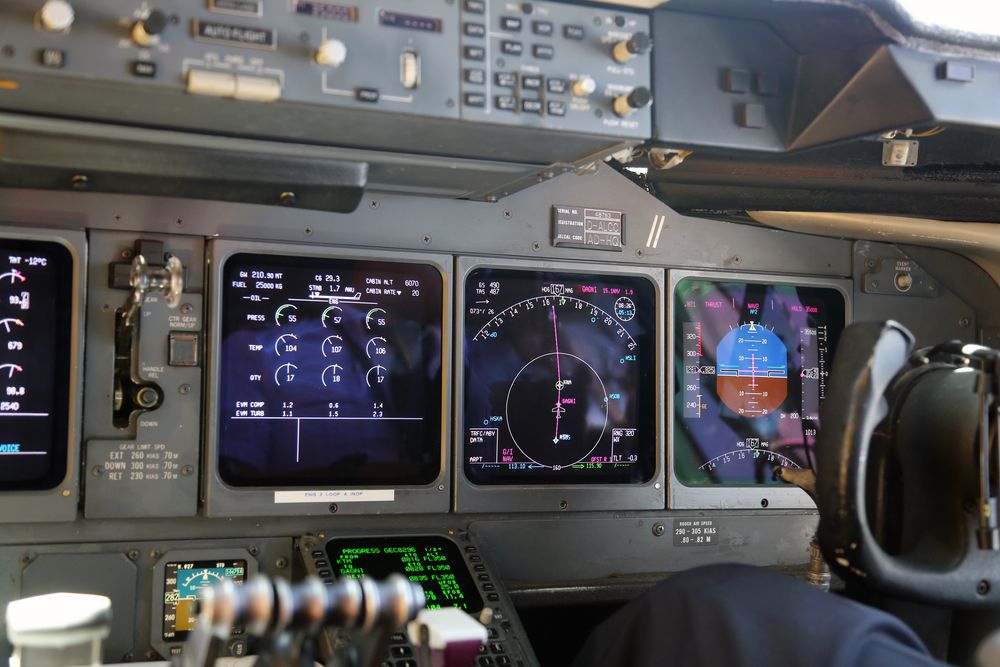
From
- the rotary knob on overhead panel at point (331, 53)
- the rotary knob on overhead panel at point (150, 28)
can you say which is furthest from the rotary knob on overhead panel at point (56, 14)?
the rotary knob on overhead panel at point (331, 53)

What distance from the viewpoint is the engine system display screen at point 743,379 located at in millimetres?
2834

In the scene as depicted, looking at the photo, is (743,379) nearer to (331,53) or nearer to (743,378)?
(743,378)

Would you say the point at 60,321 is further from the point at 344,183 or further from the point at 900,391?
the point at 900,391

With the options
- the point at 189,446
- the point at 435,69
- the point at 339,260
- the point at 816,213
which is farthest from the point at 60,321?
the point at 816,213

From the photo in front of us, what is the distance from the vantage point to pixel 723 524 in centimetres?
283

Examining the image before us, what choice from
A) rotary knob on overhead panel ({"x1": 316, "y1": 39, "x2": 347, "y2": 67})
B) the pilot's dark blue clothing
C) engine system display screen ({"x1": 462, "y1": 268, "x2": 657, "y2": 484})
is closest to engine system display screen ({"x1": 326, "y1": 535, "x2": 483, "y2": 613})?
engine system display screen ({"x1": 462, "y1": 268, "x2": 657, "y2": 484})

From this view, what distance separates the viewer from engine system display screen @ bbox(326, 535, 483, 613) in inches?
94.2

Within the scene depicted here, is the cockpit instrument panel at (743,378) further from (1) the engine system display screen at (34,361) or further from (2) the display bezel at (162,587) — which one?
(1) the engine system display screen at (34,361)

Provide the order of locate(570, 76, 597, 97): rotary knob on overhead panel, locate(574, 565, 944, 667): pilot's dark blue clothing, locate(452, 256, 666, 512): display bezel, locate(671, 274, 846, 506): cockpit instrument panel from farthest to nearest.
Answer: locate(671, 274, 846, 506): cockpit instrument panel
locate(452, 256, 666, 512): display bezel
locate(570, 76, 597, 97): rotary knob on overhead panel
locate(574, 565, 944, 667): pilot's dark blue clothing

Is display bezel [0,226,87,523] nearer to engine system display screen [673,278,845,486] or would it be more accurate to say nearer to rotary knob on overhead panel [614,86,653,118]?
rotary knob on overhead panel [614,86,653,118]

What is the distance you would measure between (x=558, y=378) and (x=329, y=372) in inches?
23.0

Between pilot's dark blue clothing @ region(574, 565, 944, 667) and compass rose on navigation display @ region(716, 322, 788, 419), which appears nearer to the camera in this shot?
pilot's dark blue clothing @ region(574, 565, 944, 667)

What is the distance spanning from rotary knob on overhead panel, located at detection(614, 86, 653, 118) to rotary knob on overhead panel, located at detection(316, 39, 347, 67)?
0.52 meters

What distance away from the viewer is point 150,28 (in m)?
1.63
